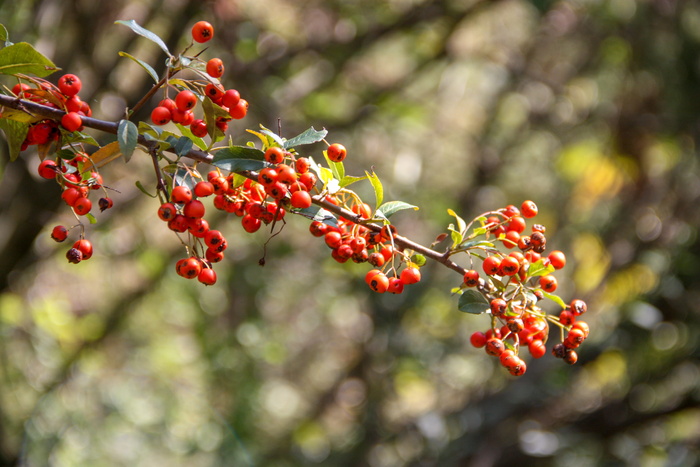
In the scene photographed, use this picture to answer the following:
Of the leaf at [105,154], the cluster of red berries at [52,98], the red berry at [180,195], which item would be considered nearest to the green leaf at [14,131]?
the cluster of red berries at [52,98]

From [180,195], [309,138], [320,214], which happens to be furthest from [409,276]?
[180,195]

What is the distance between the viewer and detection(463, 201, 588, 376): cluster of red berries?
4.83 feet

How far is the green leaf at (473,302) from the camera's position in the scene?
1.52 metres

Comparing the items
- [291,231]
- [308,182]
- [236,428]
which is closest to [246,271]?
[291,231]

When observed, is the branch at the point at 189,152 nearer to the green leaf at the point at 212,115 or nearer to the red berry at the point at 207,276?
the green leaf at the point at 212,115

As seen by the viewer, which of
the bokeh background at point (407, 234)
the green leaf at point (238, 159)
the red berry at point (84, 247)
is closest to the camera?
the green leaf at point (238, 159)

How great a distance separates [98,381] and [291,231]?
2365 mm

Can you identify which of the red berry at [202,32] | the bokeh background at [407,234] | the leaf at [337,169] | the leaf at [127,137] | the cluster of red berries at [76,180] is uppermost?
the red berry at [202,32]

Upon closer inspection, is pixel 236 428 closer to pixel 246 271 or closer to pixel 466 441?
pixel 246 271

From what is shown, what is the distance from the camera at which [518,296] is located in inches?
60.5

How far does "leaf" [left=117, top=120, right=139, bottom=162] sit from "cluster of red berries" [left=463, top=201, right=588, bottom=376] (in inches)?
29.0

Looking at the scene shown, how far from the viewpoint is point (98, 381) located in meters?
6.10

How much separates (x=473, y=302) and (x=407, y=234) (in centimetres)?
589

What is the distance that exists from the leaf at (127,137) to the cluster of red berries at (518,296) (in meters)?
0.74
